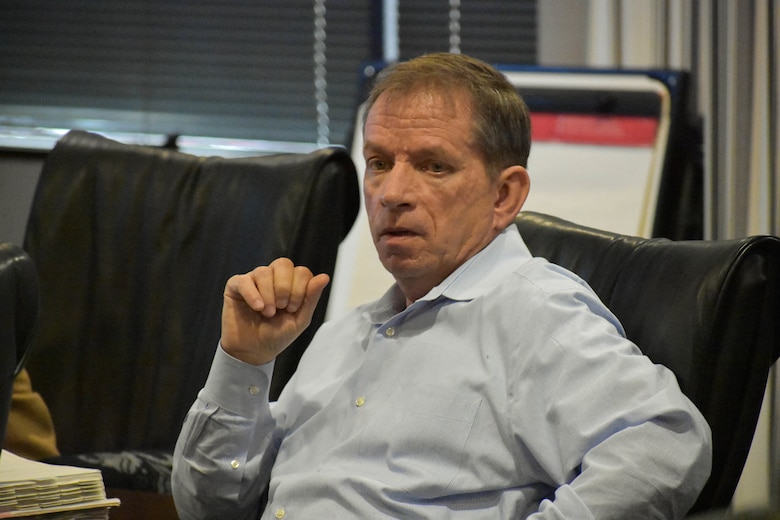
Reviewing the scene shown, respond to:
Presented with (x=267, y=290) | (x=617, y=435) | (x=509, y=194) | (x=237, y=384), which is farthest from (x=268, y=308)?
(x=617, y=435)

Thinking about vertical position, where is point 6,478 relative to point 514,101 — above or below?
below

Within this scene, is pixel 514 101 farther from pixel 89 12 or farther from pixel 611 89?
pixel 89 12

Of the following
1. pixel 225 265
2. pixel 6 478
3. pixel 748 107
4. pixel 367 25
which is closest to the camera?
pixel 6 478

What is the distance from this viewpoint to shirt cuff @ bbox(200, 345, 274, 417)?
1.36m

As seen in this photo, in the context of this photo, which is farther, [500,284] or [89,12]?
[89,12]

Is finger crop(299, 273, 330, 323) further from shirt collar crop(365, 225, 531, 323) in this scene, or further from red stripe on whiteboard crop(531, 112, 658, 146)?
red stripe on whiteboard crop(531, 112, 658, 146)

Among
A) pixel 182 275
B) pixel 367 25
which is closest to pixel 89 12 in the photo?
pixel 367 25

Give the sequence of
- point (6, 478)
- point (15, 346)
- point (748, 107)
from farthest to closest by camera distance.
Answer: point (748, 107) → point (6, 478) → point (15, 346)

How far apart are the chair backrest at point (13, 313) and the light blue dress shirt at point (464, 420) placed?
465 mm

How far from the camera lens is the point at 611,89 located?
2.56 metres

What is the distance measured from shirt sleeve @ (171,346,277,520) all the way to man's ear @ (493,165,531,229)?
0.38 metres

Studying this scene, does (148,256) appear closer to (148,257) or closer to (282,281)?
(148,257)

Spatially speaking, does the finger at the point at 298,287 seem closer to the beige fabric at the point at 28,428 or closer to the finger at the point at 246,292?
the finger at the point at 246,292

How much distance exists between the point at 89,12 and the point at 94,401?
174cm
